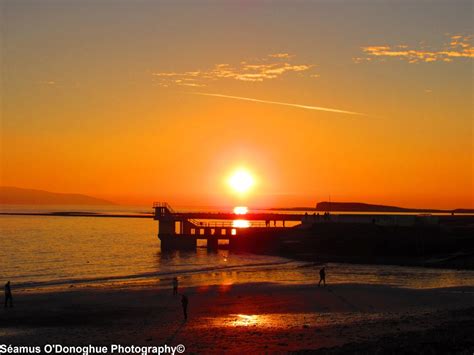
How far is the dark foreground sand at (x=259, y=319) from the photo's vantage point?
19.3 meters

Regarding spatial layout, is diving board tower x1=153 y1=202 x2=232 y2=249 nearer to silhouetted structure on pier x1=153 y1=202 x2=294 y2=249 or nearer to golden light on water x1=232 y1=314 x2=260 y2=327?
silhouetted structure on pier x1=153 y1=202 x2=294 y2=249

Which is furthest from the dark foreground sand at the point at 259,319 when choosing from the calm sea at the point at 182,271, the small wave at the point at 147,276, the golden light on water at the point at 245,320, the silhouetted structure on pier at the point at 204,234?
the silhouetted structure on pier at the point at 204,234

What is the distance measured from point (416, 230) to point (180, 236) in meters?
30.7

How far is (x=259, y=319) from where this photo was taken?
1009 inches

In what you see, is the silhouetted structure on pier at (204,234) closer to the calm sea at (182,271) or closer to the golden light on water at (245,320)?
the calm sea at (182,271)

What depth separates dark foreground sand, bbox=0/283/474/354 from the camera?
19.3 meters

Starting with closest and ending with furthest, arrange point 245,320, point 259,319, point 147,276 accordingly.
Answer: point 245,320, point 259,319, point 147,276

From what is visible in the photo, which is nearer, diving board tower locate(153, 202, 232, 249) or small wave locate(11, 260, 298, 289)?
small wave locate(11, 260, 298, 289)

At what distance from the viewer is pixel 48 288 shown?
1555 inches
